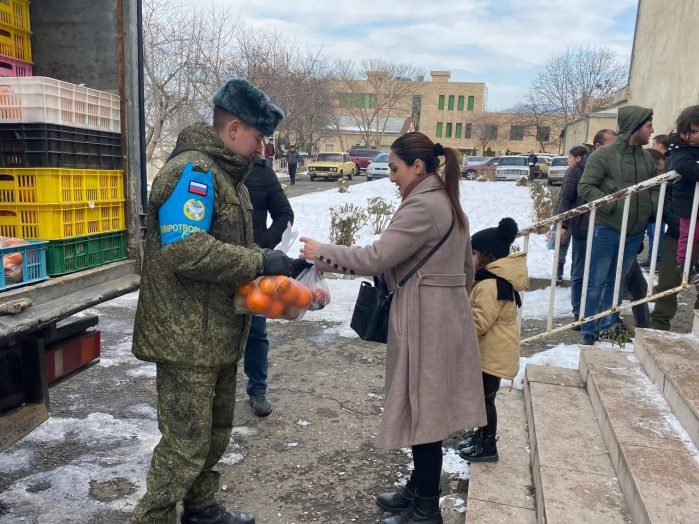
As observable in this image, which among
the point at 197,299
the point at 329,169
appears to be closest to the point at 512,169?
the point at 329,169

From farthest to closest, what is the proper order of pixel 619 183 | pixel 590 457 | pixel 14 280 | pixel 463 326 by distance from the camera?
1. pixel 619 183
2. pixel 590 457
3. pixel 463 326
4. pixel 14 280

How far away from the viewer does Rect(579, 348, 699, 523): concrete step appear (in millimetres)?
2424

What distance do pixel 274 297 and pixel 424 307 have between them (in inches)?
25.8

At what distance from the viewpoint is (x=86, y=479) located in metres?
3.18

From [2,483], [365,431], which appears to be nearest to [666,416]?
[365,431]

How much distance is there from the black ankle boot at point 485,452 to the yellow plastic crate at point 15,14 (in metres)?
3.32

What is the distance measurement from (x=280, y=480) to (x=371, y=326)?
3.94ft

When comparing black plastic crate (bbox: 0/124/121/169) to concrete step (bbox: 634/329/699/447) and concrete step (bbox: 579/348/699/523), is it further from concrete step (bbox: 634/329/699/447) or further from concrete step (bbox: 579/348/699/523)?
concrete step (bbox: 634/329/699/447)

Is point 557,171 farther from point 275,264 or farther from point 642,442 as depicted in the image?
point 275,264

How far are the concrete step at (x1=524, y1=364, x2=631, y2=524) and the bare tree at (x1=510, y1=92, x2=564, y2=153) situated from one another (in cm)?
5112

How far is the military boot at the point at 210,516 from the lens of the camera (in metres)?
2.70

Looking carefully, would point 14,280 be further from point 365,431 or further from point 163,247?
point 365,431

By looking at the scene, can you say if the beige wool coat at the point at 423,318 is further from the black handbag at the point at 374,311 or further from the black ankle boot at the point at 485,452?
the black ankle boot at the point at 485,452

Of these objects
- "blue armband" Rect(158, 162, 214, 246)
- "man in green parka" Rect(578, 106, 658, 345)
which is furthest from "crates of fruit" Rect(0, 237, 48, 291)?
"man in green parka" Rect(578, 106, 658, 345)
